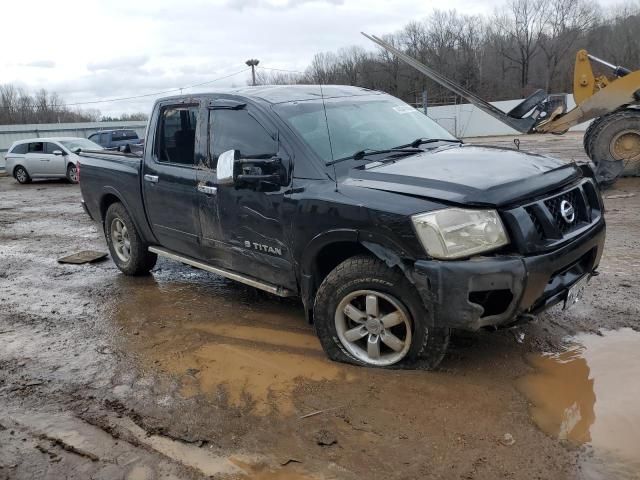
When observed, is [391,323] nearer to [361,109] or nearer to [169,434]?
[169,434]

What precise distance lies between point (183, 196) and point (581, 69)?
1094 cm

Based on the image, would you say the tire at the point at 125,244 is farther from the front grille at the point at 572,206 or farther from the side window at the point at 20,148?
the side window at the point at 20,148

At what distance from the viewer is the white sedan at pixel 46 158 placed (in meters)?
18.6

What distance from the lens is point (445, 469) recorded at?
2.74 meters

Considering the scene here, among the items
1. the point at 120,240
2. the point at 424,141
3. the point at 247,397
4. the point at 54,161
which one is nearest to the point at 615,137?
the point at 424,141

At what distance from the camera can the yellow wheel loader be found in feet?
36.1

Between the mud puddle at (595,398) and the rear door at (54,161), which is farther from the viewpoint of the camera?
the rear door at (54,161)

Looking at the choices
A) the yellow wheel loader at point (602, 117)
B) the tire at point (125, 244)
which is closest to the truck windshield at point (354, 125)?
the tire at point (125, 244)

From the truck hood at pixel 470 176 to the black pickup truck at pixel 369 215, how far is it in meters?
0.01

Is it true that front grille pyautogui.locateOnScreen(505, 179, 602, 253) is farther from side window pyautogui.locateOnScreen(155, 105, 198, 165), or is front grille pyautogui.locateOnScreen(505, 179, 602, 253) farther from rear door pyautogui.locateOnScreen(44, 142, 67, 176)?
rear door pyautogui.locateOnScreen(44, 142, 67, 176)

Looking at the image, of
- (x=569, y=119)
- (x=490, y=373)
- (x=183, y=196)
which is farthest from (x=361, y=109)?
(x=569, y=119)

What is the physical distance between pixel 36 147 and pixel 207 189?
1762 centimetres

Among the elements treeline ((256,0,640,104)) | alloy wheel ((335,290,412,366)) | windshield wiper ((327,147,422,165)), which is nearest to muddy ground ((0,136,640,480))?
alloy wheel ((335,290,412,366))

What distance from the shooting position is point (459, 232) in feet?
10.3
